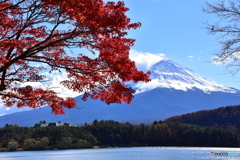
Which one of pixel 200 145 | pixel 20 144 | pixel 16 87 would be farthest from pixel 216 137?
pixel 16 87

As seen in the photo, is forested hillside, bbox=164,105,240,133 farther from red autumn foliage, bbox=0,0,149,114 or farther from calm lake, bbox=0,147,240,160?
red autumn foliage, bbox=0,0,149,114

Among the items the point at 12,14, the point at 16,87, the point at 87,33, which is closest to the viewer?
the point at 87,33

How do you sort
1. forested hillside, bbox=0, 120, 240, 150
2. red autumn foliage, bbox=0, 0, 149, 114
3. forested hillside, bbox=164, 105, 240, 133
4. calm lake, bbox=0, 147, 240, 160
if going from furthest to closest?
forested hillside, bbox=164, 105, 240, 133
forested hillside, bbox=0, 120, 240, 150
calm lake, bbox=0, 147, 240, 160
red autumn foliage, bbox=0, 0, 149, 114

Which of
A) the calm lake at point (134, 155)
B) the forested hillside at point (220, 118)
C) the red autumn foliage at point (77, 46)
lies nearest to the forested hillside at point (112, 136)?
the calm lake at point (134, 155)

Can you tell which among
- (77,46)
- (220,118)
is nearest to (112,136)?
(220,118)

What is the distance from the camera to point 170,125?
122812mm

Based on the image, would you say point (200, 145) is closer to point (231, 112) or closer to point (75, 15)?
point (231, 112)

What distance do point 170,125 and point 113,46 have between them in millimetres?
112995

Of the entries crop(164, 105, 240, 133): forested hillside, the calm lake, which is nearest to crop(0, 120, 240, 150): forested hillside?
the calm lake

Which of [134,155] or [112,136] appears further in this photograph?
[112,136]

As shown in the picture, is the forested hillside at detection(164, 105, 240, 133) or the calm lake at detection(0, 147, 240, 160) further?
the forested hillside at detection(164, 105, 240, 133)

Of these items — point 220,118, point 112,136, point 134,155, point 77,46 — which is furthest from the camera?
point 220,118

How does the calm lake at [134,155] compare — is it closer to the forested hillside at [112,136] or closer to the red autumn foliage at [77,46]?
the forested hillside at [112,136]

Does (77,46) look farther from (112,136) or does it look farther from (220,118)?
(220,118)
